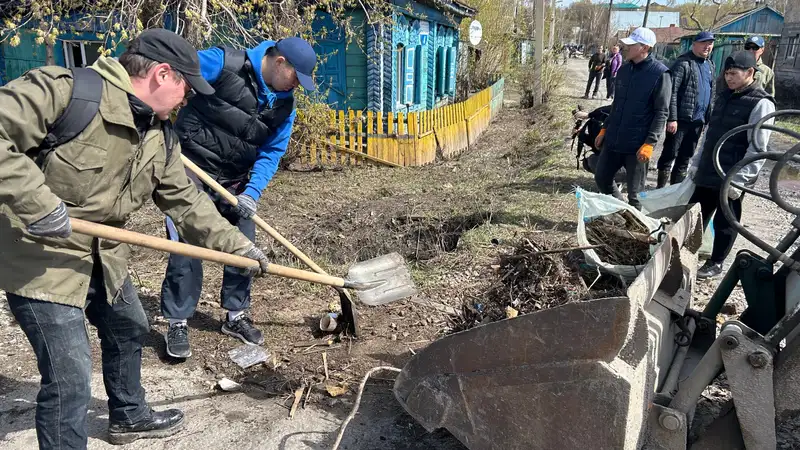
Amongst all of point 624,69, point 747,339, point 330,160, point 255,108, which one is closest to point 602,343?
point 747,339

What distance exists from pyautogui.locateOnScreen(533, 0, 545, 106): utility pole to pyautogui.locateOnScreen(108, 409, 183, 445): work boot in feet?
48.0

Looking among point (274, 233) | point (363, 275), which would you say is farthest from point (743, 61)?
point (274, 233)

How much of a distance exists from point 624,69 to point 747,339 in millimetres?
3901

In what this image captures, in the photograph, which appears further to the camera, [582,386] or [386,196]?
[386,196]

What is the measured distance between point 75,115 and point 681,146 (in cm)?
631

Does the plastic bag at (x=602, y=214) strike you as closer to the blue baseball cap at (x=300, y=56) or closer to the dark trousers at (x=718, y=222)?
the dark trousers at (x=718, y=222)

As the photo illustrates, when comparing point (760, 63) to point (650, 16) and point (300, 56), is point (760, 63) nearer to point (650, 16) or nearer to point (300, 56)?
point (300, 56)

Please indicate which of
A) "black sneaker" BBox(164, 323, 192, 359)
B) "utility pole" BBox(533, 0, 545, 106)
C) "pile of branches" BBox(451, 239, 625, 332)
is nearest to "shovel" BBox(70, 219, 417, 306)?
"pile of branches" BBox(451, 239, 625, 332)

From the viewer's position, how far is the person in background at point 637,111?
501cm

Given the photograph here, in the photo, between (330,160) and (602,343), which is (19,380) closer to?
(602,343)

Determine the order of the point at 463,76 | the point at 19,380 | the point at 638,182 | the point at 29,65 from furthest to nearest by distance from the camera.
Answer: the point at 463,76
the point at 29,65
the point at 638,182
the point at 19,380

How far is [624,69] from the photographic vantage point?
531 cm

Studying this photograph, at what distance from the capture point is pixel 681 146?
649 centimetres

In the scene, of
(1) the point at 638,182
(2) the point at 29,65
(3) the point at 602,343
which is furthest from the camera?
(2) the point at 29,65
